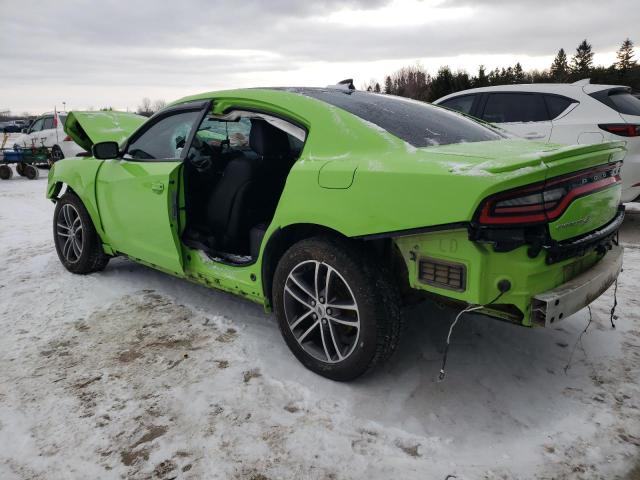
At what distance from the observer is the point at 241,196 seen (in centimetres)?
343

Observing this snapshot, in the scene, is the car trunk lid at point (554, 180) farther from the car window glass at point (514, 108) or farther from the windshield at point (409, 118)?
the car window glass at point (514, 108)

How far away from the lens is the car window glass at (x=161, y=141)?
3.84 m

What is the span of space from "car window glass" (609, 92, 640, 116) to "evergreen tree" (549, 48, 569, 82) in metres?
40.7

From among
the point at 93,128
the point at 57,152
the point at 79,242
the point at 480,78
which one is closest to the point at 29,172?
the point at 57,152

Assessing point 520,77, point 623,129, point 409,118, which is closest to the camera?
point 409,118

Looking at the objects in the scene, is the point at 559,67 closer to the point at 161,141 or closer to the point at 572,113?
the point at 572,113

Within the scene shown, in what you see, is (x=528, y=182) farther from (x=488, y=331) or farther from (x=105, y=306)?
(x=105, y=306)

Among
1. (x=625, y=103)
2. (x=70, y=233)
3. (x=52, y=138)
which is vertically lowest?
(x=70, y=233)

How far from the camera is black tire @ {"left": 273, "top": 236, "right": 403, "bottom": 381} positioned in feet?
7.83

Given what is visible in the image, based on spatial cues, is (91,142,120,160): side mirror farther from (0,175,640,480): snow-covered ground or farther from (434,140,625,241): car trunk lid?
(434,140,625,241): car trunk lid

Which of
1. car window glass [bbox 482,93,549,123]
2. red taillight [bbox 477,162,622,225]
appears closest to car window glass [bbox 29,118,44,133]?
car window glass [bbox 482,93,549,123]

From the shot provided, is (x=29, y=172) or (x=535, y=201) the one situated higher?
(x=535, y=201)

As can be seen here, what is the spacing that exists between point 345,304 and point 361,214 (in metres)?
0.51

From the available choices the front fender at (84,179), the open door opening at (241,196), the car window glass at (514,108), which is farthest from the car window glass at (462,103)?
the front fender at (84,179)
